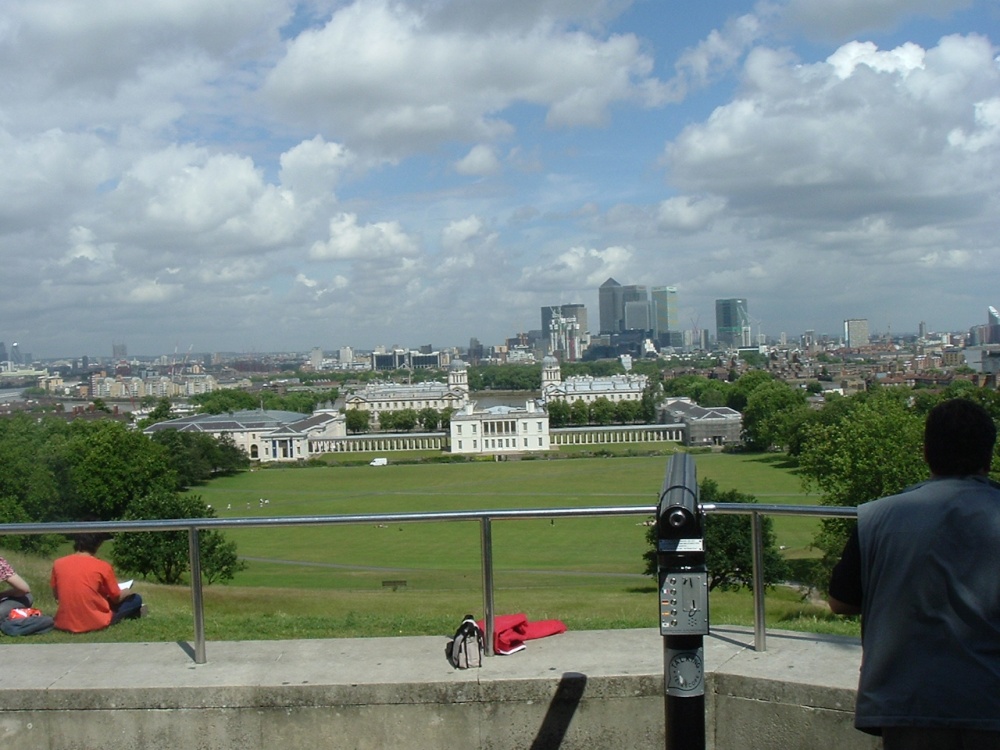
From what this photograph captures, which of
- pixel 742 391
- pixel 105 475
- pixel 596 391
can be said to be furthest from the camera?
pixel 596 391

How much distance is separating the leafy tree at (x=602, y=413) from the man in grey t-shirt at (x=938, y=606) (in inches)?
5046

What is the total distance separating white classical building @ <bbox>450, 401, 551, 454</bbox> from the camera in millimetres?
108062

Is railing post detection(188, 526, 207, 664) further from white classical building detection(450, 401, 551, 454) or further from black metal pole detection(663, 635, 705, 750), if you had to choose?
white classical building detection(450, 401, 551, 454)

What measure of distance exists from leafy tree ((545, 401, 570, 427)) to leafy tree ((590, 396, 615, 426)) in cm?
347

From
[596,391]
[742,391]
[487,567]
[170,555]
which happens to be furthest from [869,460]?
[596,391]

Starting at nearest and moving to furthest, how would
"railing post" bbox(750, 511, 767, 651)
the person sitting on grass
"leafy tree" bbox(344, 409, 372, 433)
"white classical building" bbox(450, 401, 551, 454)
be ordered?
"railing post" bbox(750, 511, 767, 651) < the person sitting on grass < "white classical building" bbox(450, 401, 551, 454) < "leafy tree" bbox(344, 409, 372, 433)

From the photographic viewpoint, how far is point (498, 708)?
14.7 feet

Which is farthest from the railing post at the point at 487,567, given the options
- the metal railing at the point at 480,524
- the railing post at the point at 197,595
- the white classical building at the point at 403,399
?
the white classical building at the point at 403,399

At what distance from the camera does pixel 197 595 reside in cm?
529

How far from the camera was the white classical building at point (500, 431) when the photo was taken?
108 meters

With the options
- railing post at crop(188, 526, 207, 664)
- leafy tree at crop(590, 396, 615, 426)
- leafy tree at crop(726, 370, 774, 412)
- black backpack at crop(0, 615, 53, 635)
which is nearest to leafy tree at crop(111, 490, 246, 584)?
railing post at crop(188, 526, 207, 664)

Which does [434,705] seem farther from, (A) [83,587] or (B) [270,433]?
(B) [270,433]

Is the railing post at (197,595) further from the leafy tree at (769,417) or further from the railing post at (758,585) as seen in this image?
the leafy tree at (769,417)

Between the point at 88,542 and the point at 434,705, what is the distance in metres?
2.57
